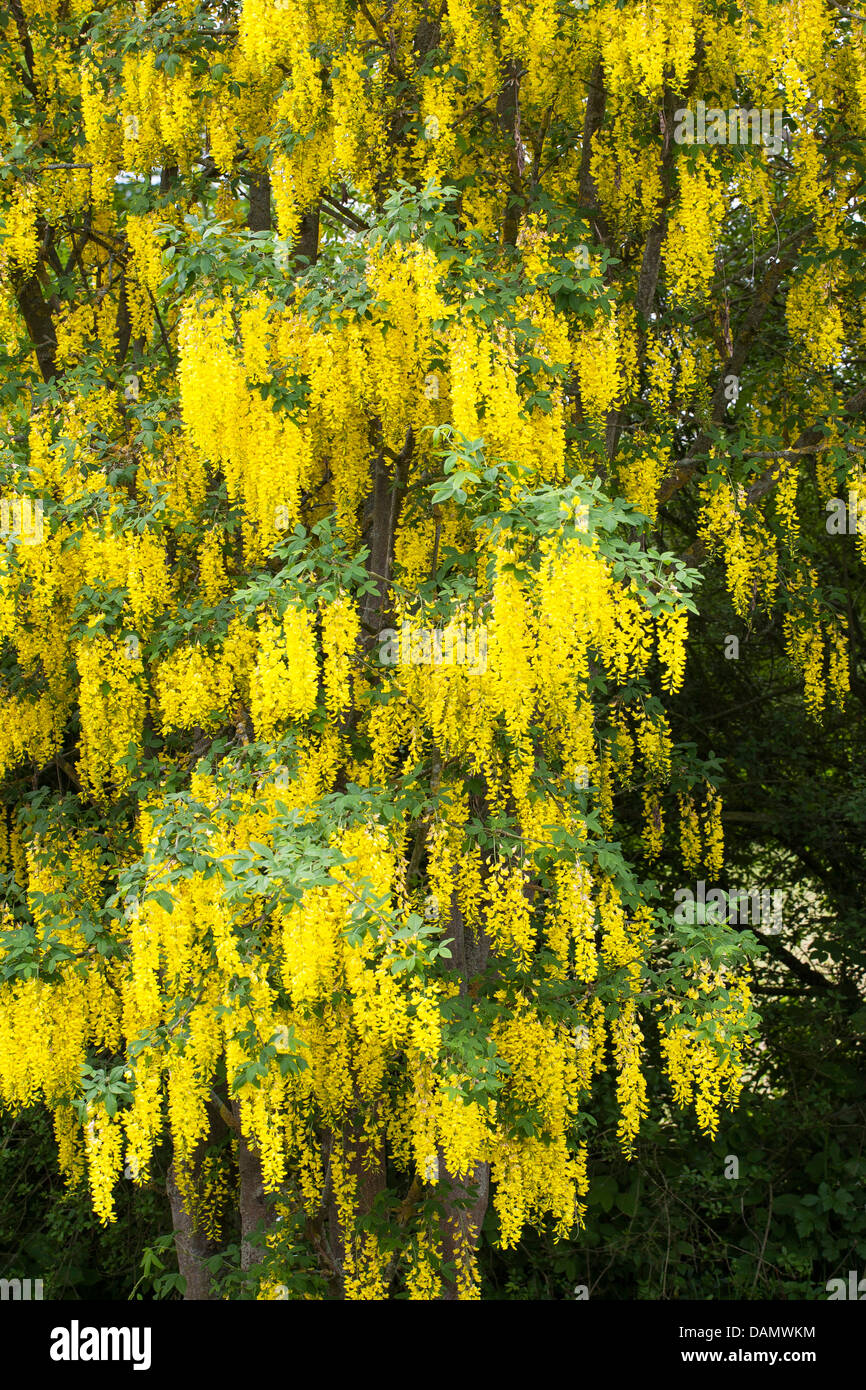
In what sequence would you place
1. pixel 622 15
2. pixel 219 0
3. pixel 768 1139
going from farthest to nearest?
1. pixel 768 1139
2. pixel 219 0
3. pixel 622 15

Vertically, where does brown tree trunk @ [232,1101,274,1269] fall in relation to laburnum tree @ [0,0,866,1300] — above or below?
below

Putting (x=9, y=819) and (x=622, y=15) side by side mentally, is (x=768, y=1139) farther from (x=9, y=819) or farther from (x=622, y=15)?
(x=622, y=15)

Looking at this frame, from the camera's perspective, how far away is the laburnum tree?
4.27 m

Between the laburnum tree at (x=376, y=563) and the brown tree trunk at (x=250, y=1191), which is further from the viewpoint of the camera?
the brown tree trunk at (x=250, y=1191)

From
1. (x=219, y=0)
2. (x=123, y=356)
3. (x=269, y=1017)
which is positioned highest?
(x=219, y=0)

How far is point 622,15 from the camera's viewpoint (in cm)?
508

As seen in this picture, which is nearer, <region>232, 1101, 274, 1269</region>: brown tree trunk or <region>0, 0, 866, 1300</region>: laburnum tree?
<region>0, 0, 866, 1300</region>: laburnum tree

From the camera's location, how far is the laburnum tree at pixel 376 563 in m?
4.27

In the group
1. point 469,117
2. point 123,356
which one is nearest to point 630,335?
point 469,117

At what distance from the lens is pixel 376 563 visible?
5.44 metres

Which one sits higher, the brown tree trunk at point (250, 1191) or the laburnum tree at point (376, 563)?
the laburnum tree at point (376, 563)

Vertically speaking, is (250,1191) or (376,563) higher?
(376,563)
